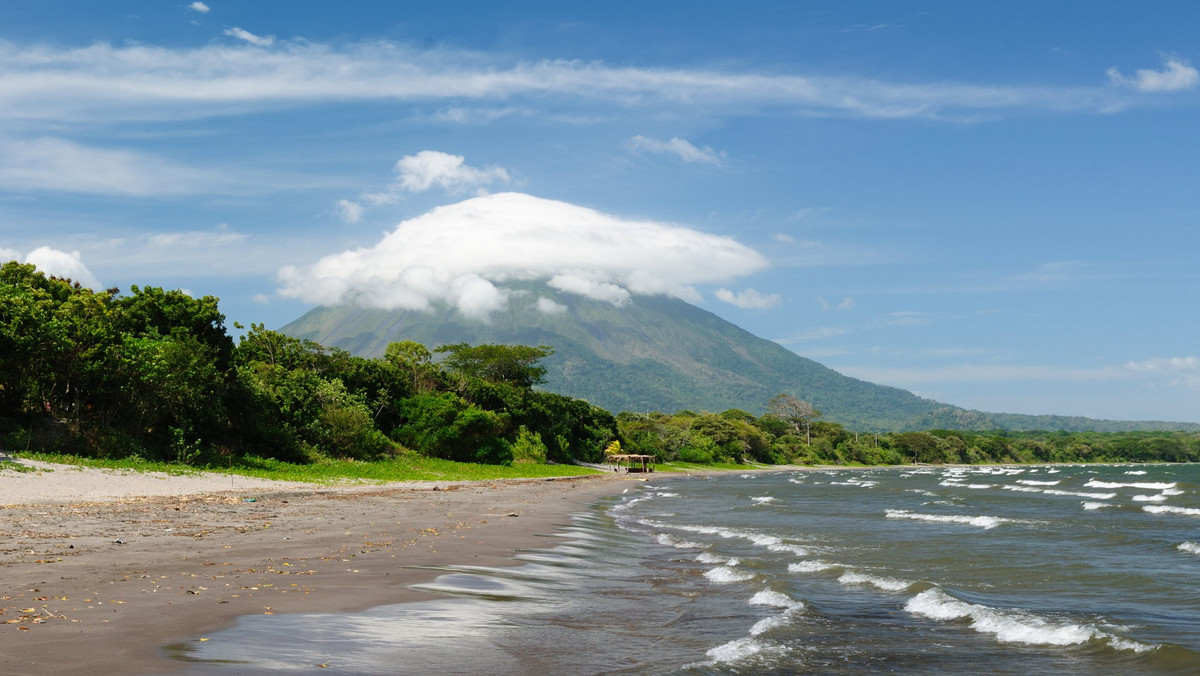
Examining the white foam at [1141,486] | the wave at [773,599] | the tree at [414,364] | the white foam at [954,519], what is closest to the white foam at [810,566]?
the wave at [773,599]

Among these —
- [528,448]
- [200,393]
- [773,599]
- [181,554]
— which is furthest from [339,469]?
[773,599]

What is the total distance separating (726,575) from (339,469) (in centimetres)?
3509

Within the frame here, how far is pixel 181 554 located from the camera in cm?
1432

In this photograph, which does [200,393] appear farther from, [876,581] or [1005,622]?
[1005,622]

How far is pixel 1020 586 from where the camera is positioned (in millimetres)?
16562

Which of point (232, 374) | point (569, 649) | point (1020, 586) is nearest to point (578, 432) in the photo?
point (232, 374)

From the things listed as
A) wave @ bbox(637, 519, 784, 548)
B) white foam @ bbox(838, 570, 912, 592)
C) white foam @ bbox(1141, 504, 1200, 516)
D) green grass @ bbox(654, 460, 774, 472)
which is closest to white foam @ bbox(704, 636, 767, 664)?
white foam @ bbox(838, 570, 912, 592)

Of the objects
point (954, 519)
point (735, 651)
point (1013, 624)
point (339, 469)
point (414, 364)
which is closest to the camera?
point (735, 651)

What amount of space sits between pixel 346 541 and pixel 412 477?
33.1 metres

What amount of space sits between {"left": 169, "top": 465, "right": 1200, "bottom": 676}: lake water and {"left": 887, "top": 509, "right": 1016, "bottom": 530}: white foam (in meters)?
5.66

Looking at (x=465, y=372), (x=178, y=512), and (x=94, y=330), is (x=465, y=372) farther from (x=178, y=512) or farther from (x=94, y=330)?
(x=178, y=512)

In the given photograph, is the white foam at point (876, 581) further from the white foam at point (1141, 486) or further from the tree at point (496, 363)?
the tree at point (496, 363)

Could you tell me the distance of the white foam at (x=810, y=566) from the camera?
18062 millimetres

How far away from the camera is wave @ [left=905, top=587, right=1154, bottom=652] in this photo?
11156 millimetres
